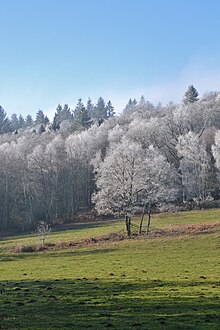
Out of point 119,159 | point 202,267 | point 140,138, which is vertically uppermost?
point 140,138

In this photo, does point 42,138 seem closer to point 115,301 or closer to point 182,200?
point 182,200

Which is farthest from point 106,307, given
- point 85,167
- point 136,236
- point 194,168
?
point 85,167

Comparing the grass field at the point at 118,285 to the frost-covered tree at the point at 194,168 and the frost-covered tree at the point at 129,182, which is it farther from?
the frost-covered tree at the point at 194,168

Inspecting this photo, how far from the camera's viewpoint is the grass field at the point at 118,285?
56.1 feet

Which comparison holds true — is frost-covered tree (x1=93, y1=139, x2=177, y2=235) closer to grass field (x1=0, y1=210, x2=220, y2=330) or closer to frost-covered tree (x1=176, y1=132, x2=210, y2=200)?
grass field (x1=0, y1=210, x2=220, y2=330)

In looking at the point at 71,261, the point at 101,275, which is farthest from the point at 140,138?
the point at 101,275

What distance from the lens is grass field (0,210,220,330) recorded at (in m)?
17.1

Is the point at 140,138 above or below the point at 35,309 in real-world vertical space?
above

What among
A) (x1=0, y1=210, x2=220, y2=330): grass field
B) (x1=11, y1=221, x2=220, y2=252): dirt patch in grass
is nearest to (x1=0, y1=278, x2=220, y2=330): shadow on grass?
(x1=0, y1=210, x2=220, y2=330): grass field

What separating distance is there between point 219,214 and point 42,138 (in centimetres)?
8041

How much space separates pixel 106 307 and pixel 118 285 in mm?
8118

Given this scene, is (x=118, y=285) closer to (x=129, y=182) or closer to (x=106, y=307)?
(x=106, y=307)

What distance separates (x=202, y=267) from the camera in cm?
3691

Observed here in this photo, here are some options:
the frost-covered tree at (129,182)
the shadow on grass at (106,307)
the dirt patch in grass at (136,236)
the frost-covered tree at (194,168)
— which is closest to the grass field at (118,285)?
the shadow on grass at (106,307)
